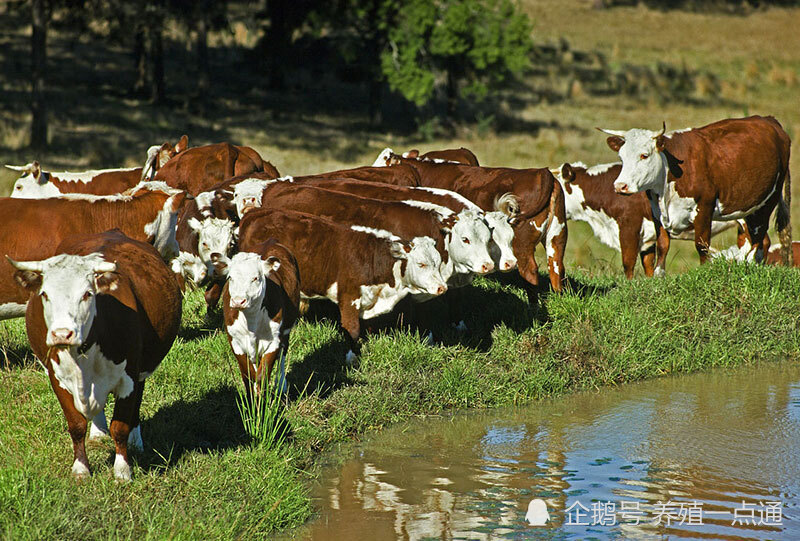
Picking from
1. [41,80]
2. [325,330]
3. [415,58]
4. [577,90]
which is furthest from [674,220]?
[577,90]

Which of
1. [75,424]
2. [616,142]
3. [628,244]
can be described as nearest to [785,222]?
[628,244]

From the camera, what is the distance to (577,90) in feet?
143

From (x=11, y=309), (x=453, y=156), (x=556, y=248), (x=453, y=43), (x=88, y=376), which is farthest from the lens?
(x=453, y=43)

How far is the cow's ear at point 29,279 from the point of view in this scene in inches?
206

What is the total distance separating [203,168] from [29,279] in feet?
21.7

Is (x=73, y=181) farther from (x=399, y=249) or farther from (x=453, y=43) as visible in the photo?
(x=453, y=43)

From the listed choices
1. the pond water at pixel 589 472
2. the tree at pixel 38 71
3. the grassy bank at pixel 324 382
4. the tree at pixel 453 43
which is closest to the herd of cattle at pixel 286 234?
the grassy bank at pixel 324 382

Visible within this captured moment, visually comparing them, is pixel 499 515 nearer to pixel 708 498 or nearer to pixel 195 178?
pixel 708 498

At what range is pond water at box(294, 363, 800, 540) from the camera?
5543 millimetres

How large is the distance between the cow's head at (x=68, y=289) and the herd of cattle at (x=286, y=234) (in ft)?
0.03

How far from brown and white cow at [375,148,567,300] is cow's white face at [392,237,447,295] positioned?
7.08ft

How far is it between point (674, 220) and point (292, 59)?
1153 inches

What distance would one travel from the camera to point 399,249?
804cm

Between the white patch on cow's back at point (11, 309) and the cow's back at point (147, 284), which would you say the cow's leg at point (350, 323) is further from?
the white patch on cow's back at point (11, 309)
